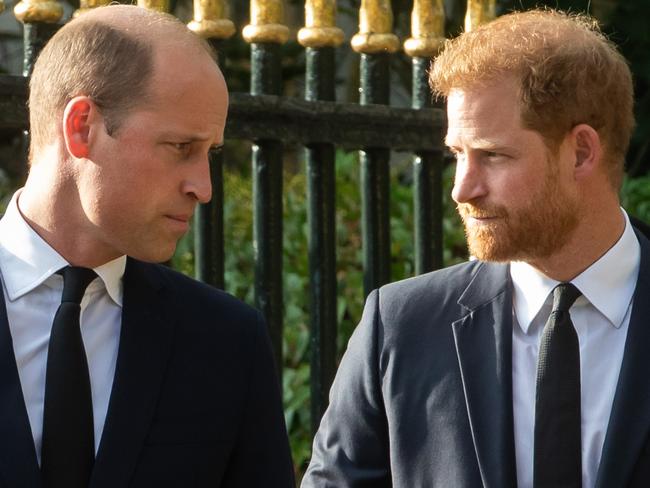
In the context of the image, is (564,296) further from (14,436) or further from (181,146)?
(14,436)

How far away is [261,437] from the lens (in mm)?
3307

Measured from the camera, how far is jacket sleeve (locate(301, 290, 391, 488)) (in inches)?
137

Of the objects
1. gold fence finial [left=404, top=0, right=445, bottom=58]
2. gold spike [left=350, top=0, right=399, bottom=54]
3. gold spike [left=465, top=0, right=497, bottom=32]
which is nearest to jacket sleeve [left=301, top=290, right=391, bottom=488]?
gold spike [left=350, top=0, right=399, bottom=54]

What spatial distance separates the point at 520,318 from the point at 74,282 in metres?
1.02

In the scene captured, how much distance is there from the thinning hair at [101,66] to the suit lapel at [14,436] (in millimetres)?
504

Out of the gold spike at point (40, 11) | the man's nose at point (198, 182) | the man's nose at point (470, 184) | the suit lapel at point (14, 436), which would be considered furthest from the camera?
the gold spike at point (40, 11)

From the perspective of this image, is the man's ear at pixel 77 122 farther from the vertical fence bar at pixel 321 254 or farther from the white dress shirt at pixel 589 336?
the vertical fence bar at pixel 321 254

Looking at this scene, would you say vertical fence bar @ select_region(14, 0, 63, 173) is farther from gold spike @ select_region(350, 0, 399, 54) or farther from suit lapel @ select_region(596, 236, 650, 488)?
suit lapel @ select_region(596, 236, 650, 488)

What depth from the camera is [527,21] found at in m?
3.59

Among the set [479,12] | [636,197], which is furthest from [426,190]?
[636,197]

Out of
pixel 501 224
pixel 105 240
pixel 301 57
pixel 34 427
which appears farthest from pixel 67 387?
pixel 301 57

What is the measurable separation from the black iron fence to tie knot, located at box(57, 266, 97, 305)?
3.79ft

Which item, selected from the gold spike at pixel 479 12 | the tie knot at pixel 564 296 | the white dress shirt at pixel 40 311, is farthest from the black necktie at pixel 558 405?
the gold spike at pixel 479 12

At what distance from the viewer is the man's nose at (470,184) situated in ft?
11.2
